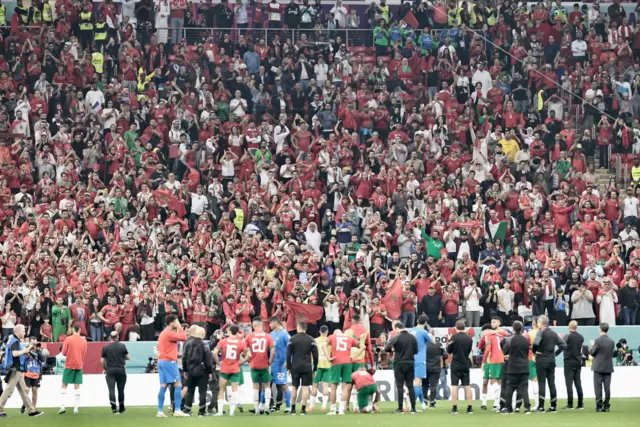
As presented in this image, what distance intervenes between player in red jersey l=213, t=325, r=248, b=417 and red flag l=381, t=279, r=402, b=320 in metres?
7.63

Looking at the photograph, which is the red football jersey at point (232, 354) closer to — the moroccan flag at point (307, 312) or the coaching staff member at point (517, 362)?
the coaching staff member at point (517, 362)

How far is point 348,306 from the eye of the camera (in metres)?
32.4

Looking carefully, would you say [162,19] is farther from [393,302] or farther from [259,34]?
[393,302]

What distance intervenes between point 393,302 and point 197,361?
8.70 m

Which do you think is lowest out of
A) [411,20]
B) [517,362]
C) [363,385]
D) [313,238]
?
[363,385]

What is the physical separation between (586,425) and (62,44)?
80.7 ft

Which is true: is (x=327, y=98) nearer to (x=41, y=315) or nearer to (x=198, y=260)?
(x=198, y=260)

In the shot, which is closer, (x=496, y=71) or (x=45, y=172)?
(x=45, y=172)

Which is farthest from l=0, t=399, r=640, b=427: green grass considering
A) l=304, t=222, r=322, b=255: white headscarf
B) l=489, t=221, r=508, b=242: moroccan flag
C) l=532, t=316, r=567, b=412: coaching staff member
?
l=489, t=221, r=508, b=242: moroccan flag

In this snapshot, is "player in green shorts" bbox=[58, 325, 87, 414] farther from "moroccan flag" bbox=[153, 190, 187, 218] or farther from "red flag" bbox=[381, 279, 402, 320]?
"moroccan flag" bbox=[153, 190, 187, 218]

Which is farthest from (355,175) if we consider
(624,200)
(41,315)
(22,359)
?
(22,359)

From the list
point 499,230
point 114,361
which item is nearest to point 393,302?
point 499,230

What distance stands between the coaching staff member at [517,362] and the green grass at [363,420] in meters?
0.51

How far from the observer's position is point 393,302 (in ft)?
107
